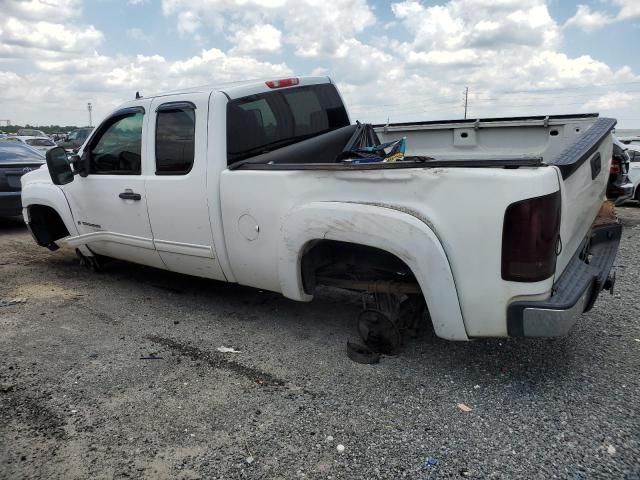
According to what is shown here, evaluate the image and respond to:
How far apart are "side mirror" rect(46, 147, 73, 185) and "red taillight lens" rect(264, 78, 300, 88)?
83.2 inches

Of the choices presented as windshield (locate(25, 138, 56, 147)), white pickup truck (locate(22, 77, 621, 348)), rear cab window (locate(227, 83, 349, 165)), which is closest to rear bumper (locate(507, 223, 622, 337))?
white pickup truck (locate(22, 77, 621, 348))

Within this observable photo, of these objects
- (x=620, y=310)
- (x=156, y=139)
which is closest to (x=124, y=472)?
(x=156, y=139)

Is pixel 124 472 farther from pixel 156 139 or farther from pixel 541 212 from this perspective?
pixel 156 139

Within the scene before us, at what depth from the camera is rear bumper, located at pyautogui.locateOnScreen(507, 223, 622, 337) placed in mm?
2697

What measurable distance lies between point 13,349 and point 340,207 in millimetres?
2721

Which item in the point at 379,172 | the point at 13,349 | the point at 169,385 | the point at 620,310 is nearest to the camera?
the point at 379,172

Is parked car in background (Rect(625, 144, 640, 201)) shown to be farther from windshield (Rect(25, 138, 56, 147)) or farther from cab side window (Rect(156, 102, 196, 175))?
windshield (Rect(25, 138, 56, 147))

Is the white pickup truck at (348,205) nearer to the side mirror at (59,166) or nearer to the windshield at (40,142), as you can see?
the side mirror at (59,166)

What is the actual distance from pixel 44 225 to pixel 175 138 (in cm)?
262

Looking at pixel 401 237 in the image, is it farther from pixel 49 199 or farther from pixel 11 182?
pixel 11 182

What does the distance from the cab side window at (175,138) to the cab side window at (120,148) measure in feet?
0.94

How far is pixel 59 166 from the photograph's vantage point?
484cm

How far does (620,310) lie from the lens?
4.34 m

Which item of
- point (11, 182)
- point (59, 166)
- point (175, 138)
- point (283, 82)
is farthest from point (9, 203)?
point (283, 82)
